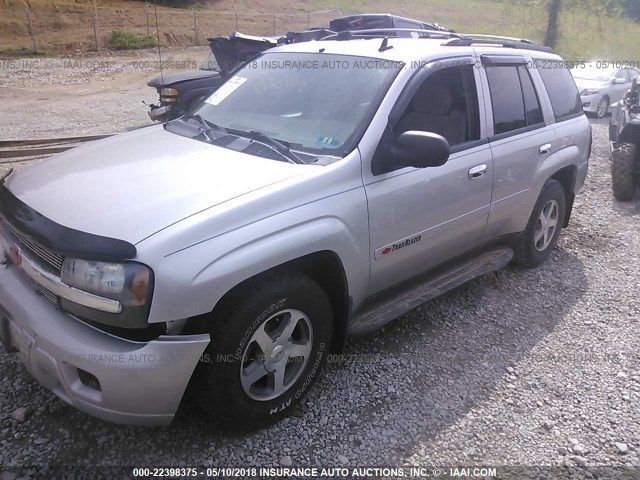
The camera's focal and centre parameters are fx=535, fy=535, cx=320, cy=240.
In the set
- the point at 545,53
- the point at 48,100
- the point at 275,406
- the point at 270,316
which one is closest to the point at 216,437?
the point at 275,406

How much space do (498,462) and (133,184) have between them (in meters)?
2.29

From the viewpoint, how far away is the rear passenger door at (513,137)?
12.5 feet

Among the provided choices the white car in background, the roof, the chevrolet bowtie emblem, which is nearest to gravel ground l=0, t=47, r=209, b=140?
the roof

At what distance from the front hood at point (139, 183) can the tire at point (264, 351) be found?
1.56 ft

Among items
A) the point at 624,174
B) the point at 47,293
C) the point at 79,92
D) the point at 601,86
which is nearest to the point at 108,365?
the point at 47,293

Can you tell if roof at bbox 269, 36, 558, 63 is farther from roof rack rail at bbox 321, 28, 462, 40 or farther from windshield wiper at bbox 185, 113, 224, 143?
windshield wiper at bbox 185, 113, 224, 143

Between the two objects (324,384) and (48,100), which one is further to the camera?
(48,100)

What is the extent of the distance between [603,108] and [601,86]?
2.09 ft

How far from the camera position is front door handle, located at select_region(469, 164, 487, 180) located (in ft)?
11.6

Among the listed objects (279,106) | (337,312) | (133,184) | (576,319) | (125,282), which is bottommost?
(576,319)

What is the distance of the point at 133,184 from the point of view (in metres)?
2.65

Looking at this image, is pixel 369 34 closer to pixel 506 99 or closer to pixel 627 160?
pixel 506 99

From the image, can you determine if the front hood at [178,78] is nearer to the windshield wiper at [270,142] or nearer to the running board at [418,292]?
the windshield wiper at [270,142]

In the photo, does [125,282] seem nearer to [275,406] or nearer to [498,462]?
[275,406]
